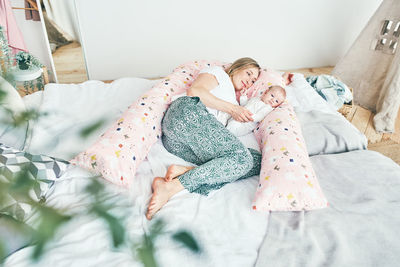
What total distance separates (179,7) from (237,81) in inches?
48.4

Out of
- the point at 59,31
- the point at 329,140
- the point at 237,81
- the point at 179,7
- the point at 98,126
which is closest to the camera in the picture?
the point at 98,126

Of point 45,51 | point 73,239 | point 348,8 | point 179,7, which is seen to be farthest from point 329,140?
point 45,51

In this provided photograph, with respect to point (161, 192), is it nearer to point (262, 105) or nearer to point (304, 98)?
point (262, 105)

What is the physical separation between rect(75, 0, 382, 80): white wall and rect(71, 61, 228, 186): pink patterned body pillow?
106 cm

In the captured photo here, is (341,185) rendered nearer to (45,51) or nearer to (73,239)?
(73,239)

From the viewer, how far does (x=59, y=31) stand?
7.68 feet

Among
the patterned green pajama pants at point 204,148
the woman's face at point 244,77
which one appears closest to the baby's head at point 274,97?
the woman's face at point 244,77

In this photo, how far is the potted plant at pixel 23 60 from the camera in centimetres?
196

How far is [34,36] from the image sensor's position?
2.33 metres

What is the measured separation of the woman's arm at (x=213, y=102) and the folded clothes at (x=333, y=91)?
735 millimetres

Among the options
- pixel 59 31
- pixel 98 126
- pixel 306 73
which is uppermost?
pixel 98 126

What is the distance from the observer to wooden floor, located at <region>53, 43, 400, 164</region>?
2.14m

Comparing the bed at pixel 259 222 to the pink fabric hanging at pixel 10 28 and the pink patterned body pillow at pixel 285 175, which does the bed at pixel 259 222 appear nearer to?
the pink patterned body pillow at pixel 285 175

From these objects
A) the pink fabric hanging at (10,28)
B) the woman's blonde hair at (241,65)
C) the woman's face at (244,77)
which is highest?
the pink fabric hanging at (10,28)
